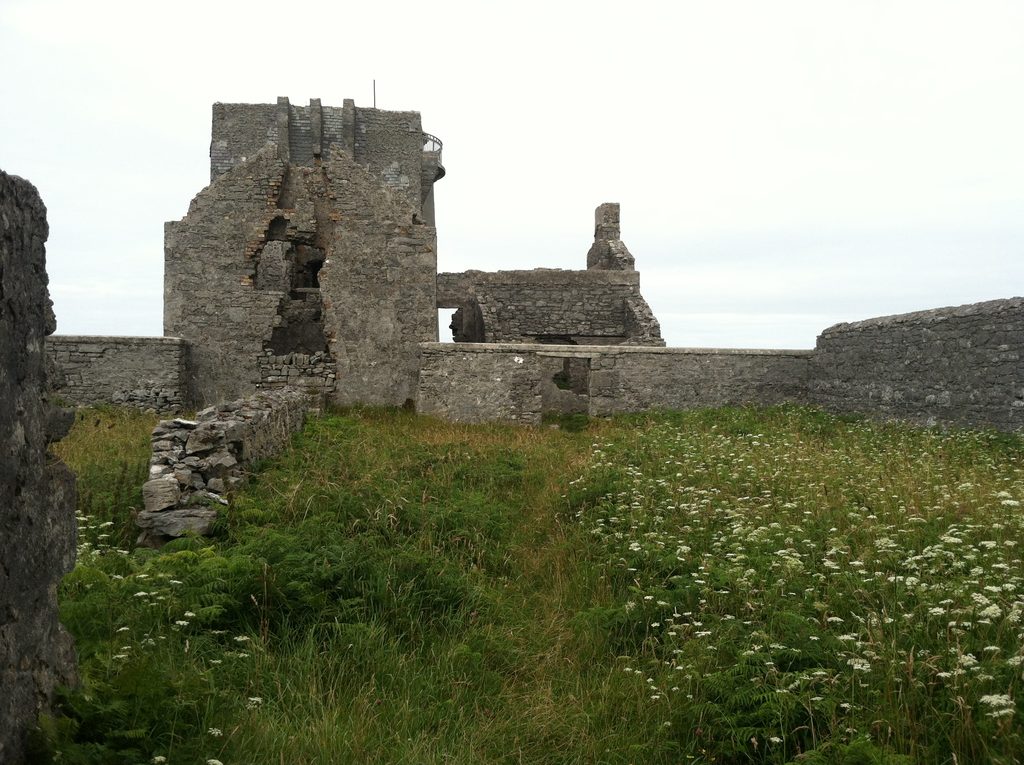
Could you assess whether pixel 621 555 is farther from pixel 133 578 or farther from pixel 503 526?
pixel 133 578

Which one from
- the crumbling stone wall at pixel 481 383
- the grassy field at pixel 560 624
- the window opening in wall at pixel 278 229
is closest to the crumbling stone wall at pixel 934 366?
the grassy field at pixel 560 624

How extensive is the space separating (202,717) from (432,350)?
1378 cm

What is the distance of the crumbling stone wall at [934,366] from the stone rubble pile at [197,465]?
11356mm

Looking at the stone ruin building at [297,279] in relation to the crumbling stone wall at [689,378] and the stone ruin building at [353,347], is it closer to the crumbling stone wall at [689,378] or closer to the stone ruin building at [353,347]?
the stone ruin building at [353,347]

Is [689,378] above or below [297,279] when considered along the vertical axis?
below

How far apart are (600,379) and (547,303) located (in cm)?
667

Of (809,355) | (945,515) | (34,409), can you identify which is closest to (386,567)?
(34,409)

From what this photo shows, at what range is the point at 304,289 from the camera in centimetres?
1883

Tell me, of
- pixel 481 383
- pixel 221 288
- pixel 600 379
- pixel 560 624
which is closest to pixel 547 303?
pixel 600 379

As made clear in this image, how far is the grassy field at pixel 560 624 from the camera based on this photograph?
12.0ft

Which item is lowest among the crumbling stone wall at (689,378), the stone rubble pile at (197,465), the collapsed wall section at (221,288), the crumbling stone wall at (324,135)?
the stone rubble pile at (197,465)

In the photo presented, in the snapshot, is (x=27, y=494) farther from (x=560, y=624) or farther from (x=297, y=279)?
(x=297, y=279)

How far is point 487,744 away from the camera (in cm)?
409

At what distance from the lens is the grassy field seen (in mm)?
3643
